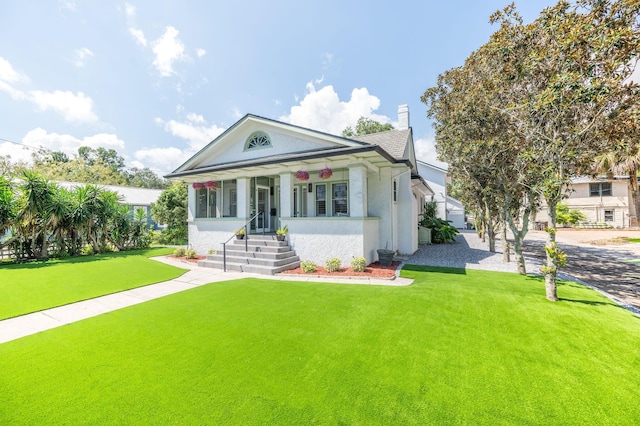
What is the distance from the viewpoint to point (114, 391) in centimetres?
289

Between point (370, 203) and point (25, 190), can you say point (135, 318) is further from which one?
point (25, 190)

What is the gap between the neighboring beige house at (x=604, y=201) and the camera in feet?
89.0

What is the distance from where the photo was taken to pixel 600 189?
93.1 feet

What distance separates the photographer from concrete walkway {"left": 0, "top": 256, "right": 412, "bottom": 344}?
15.6ft

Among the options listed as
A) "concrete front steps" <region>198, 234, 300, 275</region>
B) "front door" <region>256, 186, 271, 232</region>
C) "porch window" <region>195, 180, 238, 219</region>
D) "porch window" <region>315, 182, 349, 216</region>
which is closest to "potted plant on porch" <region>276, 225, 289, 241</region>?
"concrete front steps" <region>198, 234, 300, 275</region>

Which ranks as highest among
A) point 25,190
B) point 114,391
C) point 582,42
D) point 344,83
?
point 344,83

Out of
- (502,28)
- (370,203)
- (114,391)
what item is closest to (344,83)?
(370,203)

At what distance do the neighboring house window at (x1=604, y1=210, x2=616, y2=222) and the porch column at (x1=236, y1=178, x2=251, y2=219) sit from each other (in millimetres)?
39082

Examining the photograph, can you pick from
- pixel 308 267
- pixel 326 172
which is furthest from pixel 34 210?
pixel 326 172

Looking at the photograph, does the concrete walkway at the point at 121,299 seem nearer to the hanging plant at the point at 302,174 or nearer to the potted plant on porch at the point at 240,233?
the potted plant on porch at the point at 240,233

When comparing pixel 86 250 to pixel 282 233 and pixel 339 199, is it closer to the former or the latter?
pixel 282 233

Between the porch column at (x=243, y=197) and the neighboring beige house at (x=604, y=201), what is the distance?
31.4 m

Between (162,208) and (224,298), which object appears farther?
(162,208)

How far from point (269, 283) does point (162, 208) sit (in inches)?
587
